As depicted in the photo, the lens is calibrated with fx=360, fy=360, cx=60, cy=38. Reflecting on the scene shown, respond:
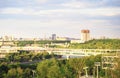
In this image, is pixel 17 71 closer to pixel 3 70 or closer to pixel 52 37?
pixel 3 70

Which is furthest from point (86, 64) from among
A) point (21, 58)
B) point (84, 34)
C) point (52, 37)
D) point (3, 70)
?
point (52, 37)

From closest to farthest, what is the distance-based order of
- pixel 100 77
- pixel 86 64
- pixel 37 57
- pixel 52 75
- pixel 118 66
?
pixel 118 66 → pixel 52 75 → pixel 100 77 → pixel 86 64 → pixel 37 57

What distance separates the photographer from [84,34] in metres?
96.1

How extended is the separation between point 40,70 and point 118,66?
24.7 feet

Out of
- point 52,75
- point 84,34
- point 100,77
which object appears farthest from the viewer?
point 84,34

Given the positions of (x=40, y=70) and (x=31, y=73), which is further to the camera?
(x=31, y=73)

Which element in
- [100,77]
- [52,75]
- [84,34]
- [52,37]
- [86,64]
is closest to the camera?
[52,75]

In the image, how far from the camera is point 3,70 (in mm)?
20688

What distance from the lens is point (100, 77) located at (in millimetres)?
18469

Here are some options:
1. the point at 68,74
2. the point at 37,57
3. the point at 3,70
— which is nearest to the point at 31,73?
the point at 3,70

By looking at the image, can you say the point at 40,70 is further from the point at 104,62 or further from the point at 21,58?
the point at 21,58

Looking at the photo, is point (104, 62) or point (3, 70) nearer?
point (104, 62)

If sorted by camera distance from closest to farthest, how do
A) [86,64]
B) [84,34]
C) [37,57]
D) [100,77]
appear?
[100,77] < [86,64] < [37,57] < [84,34]

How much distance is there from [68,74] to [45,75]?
3.86 feet
